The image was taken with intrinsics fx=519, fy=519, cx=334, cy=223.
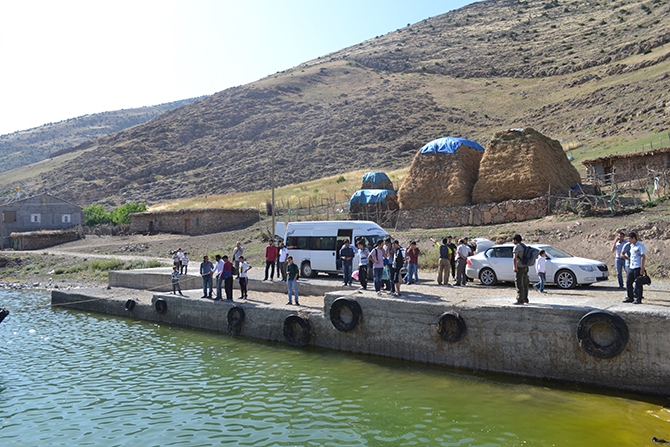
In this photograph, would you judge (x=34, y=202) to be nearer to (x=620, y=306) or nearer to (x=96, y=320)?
(x=96, y=320)

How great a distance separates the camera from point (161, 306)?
20.2m

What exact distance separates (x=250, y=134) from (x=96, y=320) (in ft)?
278

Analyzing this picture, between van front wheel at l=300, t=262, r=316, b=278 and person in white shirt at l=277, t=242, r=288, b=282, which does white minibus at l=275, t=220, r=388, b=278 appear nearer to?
van front wheel at l=300, t=262, r=316, b=278

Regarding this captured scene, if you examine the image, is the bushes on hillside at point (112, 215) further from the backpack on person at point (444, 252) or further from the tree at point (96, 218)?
the backpack on person at point (444, 252)

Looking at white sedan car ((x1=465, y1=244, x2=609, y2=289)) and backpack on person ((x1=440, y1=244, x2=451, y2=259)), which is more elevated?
backpack on person ((x1=440, y1=244, x2=451, y2=259))

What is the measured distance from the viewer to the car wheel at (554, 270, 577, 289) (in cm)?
1590

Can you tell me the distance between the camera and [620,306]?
11.0 meters

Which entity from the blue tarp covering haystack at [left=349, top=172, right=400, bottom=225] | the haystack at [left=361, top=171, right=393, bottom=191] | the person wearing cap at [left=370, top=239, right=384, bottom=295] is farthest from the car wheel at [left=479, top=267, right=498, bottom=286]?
the haystack at [left=361, top=171, right=393, bottom=191]

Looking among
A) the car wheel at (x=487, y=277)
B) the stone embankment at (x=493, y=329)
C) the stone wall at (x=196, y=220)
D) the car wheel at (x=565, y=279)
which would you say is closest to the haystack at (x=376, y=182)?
the stone wall at (x=196, y=220)

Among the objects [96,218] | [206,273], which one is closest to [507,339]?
[206,273]

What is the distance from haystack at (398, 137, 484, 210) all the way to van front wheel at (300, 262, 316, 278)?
12.0 meters

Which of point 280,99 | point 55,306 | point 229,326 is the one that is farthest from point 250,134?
point 229,326

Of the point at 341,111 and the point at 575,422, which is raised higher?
the point at 341,111

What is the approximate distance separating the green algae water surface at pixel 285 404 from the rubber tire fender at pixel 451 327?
2.76 feet
